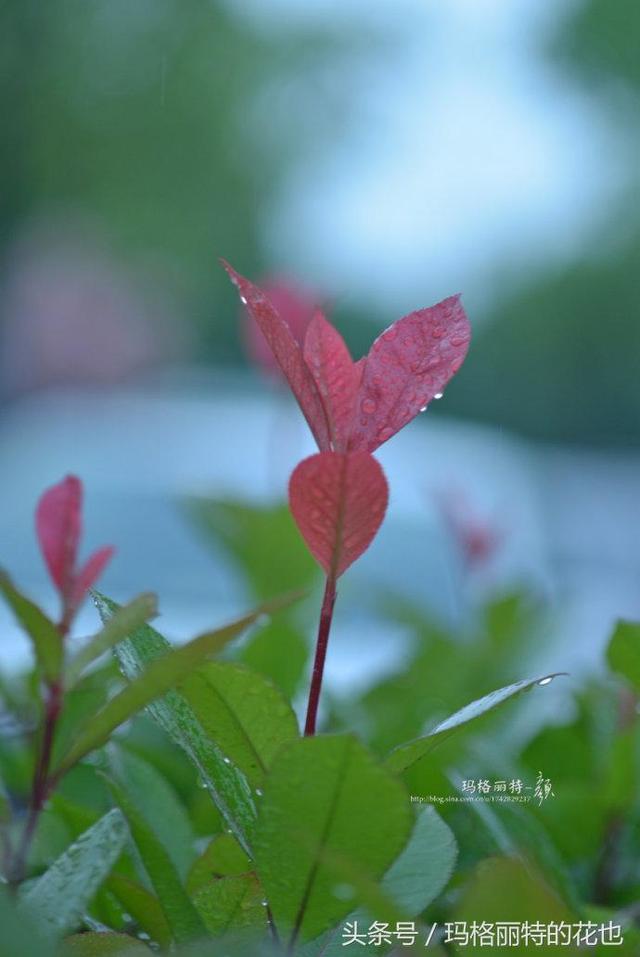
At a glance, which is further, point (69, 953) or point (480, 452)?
point (480, 452)

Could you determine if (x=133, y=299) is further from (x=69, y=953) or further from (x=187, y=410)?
(x=69, y=953)

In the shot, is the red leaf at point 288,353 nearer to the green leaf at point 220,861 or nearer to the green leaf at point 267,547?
the green leaf at point 220,861

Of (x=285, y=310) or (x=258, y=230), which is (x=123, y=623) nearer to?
(x=285, y=310)

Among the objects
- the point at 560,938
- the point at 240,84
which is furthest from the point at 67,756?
the point at 240,84

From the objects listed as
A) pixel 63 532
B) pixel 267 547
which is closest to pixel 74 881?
pixel 63 532

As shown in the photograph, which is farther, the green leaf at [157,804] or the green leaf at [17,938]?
the green leaf at [157,804]

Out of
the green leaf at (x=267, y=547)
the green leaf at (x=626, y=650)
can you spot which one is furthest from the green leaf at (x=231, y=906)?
the green leaf at (x=267, y=547)

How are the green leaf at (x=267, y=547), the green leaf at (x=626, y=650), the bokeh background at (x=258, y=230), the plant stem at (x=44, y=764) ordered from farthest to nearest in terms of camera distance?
the bokeh background at (x=258, y=230) → the green leaf at (x=267, y=547) → the green leaf at (x=626, y=650) → the plant stem at (x=44, y=764)
